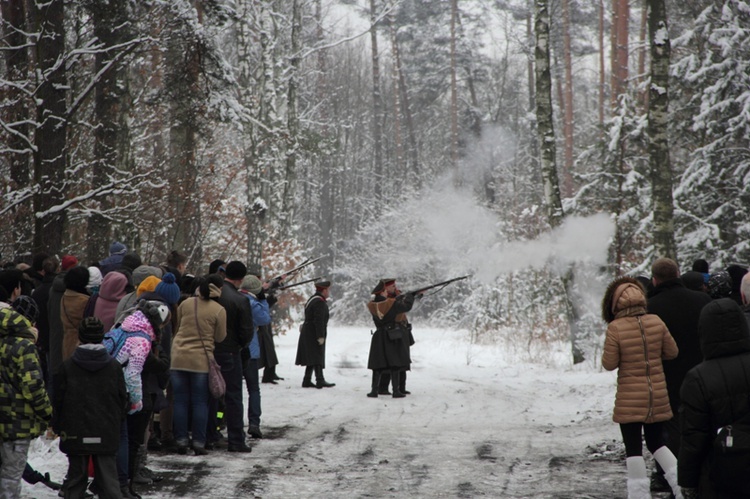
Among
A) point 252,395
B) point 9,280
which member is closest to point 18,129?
point 252,395

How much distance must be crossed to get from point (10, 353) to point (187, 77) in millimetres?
11157

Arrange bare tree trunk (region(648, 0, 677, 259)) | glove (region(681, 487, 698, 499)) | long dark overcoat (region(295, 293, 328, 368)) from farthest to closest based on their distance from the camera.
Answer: long dark overcoat (region(295, 293, 328, 368)) → bare tree trunk (region(648, 0, 677, 259)) → glove (region(681, 487, 698, 499))

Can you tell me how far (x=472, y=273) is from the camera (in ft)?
120

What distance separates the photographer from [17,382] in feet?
20.4

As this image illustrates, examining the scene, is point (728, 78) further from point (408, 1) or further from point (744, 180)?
point (408, 1)

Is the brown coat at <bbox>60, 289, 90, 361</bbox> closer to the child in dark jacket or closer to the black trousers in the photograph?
the child in dark jacket

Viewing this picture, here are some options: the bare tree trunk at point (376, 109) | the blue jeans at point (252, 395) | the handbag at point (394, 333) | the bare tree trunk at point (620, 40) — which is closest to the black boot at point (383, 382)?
the handbag at point (394, 333)

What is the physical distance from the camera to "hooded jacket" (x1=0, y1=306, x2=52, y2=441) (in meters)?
6.20

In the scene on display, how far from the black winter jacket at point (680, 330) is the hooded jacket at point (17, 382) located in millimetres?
5363

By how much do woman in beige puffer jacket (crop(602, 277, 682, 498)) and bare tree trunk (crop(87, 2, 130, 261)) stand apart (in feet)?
30.5

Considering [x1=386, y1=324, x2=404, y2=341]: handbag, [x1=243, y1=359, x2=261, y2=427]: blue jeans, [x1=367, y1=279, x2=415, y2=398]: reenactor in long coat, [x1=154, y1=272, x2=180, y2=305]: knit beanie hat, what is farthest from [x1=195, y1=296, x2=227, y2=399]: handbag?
[x1=386, y1=324, x2=404, y2=341]: handbag

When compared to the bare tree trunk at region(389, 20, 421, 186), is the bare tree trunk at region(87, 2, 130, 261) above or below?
below

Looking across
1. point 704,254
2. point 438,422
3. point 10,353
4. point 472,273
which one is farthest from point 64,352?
point 472,273

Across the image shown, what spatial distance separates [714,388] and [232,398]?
677 cm
